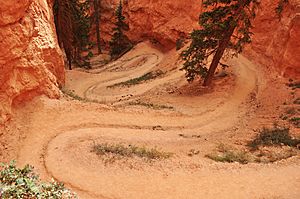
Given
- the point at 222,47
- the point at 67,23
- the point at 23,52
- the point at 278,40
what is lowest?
the point at 23,52

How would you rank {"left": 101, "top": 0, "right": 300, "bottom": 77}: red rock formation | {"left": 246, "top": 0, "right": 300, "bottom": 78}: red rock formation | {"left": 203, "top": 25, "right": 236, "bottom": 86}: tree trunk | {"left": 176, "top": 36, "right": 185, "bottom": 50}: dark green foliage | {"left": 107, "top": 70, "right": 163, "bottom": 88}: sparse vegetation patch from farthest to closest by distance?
{"left": 176, "top": 36, "right": 185, "bottom": 50}: dark green foliage → {"left": 107, "top": 70, "right": 163, "bottom": 88}: sparse vegetation patch → {"left": 101, "top": 0, "right": 300, "bottom": 77}: red rock formation → {"left": 246, "top": 0, "right": 300, "bottom": 78}: red rock formation → {"left": 203, "top": 25, "right": 236, "bottom": 86}: tree trunk

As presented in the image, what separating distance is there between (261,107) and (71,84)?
54.4 ft

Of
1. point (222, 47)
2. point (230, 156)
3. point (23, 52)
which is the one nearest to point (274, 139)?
point (230, 156)

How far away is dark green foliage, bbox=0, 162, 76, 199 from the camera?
8.05m

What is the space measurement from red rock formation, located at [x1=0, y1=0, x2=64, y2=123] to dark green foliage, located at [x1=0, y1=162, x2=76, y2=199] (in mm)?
5037

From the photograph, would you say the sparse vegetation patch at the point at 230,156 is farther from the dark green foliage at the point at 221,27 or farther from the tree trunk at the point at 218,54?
the tree trunk at the point at 218,54

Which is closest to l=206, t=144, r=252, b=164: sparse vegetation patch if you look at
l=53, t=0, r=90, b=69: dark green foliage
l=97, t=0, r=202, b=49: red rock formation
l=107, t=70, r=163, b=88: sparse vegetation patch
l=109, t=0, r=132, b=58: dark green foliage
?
l=107, t=70, r=163, b=88: sparse vegetation patch

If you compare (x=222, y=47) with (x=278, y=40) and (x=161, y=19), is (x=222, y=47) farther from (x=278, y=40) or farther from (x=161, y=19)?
(x=161, y=19)

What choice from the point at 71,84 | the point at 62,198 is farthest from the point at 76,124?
the point at 71,84

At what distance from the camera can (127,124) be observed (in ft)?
56.3

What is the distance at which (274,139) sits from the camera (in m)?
15.2

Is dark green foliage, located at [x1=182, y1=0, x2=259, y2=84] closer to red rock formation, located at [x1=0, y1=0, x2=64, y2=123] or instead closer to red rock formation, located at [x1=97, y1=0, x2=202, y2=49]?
red rock formation, located at [x1=0, y1=0, x2=64, y2=123]

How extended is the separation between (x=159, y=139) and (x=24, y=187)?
8.46 meters

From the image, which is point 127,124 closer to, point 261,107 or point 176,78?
point 261,107
